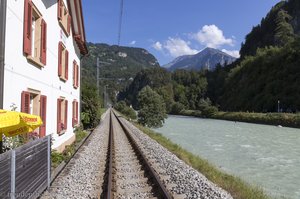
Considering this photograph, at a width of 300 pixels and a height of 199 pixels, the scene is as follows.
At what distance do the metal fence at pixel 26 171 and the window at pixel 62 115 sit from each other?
7.54 m

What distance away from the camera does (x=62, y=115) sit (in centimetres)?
1816

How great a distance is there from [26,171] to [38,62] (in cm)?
571

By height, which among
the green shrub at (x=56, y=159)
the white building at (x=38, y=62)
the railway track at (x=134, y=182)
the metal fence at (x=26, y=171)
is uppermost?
the white building at (x=38, y=62)

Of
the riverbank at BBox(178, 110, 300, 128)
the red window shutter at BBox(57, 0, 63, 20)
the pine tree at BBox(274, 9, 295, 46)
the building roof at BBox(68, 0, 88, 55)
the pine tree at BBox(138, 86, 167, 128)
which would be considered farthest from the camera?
the pine tree at BBox(274, 9, 295, 46)

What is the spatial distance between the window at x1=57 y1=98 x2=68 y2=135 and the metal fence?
754 cm

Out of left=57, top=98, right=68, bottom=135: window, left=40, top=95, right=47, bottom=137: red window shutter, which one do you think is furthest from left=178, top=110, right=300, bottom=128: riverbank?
left=40, top=95, right=47, bottom=137: red window shutter

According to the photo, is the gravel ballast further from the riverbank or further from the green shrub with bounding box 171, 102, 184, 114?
the green shrub with bounding box 171, 102, 184, 114

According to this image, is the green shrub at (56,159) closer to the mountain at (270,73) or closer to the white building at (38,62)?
the white building at (38,62)

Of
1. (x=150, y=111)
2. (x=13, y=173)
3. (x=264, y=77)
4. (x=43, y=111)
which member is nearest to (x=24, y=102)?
(x=43, y=111)

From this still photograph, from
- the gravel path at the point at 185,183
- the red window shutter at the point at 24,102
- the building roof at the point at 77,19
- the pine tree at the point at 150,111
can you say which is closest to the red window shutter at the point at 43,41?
the red window shutter at the point at 24,102

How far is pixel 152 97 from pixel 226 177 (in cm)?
3726

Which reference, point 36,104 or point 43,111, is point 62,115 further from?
point 36,104

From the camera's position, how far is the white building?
9320 mm

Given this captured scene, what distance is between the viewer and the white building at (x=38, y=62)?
932 cm
